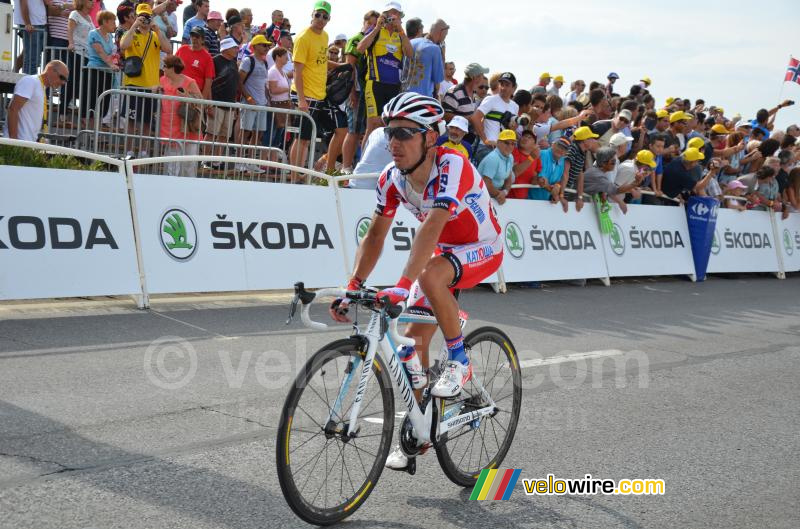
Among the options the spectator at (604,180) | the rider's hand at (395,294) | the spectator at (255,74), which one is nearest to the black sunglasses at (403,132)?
the rider's hand at (395,294)

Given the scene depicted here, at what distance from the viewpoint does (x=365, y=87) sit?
13.6 m

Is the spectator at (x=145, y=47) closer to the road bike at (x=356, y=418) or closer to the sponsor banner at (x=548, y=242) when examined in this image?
the sponsor banner at (x=548, y=242)

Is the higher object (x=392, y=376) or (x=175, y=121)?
(x=175, y=121)

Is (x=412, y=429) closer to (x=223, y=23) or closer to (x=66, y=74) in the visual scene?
(x=66, y=74)

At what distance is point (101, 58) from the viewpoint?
40.4 feet

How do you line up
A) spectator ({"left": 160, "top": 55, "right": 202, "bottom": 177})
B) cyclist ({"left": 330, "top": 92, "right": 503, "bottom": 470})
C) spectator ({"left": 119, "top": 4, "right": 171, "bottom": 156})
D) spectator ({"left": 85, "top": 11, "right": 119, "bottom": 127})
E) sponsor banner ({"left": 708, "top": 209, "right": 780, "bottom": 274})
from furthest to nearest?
sponsor banner ({"left": 708, "top": 209, "right": 780, "bottom": 274})
spectator ({"left": 119, "top": 4, "right": 171, "bottom": 156})
spectator ({"left": 85, "top": 11, "right": 119, "bottom": 127})
spectator ({"left": 160, "top": 55, "right": 202, "bottom": 177})
cyclist ({"left": 330, "top": 92, "right": 503, "bottom": 470})

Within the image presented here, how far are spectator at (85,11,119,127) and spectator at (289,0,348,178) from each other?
8.40 feet

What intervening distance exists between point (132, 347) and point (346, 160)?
6.54 metres

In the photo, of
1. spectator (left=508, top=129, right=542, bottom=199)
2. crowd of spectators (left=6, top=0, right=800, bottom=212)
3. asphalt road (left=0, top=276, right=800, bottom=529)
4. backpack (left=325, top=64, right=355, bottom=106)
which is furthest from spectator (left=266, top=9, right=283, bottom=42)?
asphalt road (left=0, top=276, right=800, bottom=529)

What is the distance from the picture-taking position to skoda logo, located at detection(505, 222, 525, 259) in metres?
13.1

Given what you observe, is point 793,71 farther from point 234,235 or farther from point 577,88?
point 234,235

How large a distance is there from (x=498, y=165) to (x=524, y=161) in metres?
1.03

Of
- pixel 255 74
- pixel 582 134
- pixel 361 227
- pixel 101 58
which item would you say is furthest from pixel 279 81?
pixel 582 134

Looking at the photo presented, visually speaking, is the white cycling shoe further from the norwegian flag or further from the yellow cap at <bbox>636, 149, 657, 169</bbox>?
the norwegian flag
